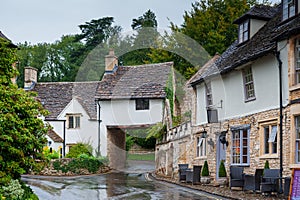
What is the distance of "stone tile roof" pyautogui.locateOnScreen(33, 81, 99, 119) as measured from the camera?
4266cm

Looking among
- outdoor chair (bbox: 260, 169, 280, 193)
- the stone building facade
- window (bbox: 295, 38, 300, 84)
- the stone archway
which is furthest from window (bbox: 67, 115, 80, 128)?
window (bbox: 295, 38, 300, 84)

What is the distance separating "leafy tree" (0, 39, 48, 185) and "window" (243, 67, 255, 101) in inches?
385

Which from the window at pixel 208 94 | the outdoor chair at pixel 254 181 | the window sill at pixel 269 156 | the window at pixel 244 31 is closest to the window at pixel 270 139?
the window sill at pixel 269 156

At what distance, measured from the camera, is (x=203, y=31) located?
42.6 meters

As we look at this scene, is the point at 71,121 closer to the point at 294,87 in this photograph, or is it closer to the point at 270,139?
the point at 270,139

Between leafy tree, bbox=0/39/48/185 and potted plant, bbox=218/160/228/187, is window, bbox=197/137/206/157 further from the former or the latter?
leafy tree, bbox=0/39/48/185

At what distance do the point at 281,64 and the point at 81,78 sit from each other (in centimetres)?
4300

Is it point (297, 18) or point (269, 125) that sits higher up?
point (297, 18)

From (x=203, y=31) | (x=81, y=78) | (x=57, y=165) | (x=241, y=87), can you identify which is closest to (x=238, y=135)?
(x=241, y=87)

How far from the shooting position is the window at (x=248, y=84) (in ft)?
69.1

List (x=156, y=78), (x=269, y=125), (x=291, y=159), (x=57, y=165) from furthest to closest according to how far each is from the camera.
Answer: (x=156, y=78) → (x=57, y=165) → (x=269, y=125) → (x=291, y=159)

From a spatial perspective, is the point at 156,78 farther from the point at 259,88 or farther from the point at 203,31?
the point at 259,88

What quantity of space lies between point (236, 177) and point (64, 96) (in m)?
27.0

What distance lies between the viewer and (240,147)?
21.6 meters
